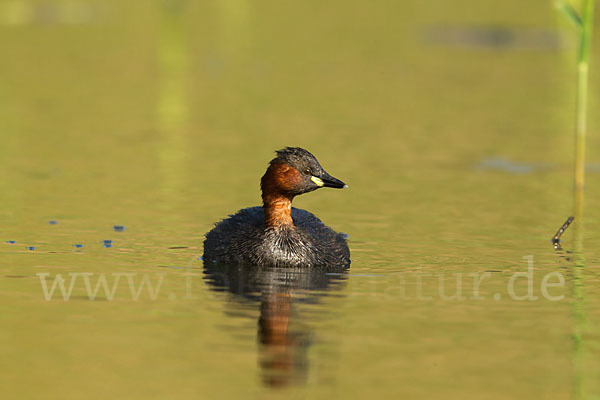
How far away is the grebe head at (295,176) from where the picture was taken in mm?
16234

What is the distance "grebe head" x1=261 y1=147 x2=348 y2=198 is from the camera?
16.2 m

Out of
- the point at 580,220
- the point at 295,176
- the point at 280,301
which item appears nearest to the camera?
the point at 280,301

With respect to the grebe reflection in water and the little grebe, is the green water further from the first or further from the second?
the little grebe

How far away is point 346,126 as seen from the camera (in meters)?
30.2

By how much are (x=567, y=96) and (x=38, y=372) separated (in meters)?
27.3

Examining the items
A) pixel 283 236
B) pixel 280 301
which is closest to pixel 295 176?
pixel 283 236

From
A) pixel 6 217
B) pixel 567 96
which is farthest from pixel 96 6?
pixel 6 217

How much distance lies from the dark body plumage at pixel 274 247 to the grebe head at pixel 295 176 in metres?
0.55

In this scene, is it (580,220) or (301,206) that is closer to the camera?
(580,220)

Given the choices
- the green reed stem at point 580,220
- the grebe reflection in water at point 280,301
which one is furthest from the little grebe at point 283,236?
the green reed stem at point 580,220

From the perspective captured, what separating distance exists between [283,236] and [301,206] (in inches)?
191

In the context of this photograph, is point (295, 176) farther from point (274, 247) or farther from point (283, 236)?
point (274, 247)

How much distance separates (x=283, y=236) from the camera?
16156 millimetres

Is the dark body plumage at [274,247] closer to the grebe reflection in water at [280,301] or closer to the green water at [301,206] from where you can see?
the grebe reflection in water at [280,301]
